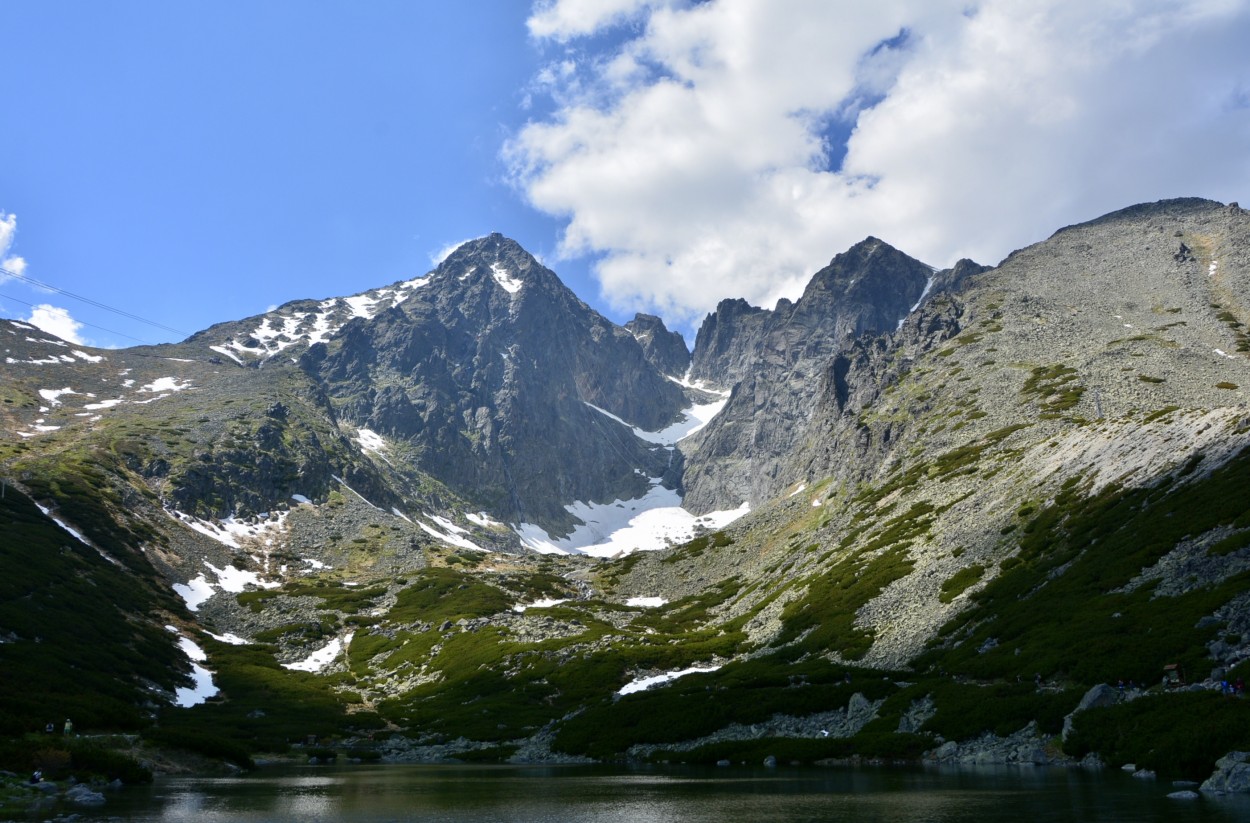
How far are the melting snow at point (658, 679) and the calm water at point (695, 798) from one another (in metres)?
31.5

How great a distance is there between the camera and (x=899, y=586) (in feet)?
290

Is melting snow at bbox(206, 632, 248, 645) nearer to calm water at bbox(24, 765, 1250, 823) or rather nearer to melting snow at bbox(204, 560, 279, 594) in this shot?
melting snow at bbox(204, 560, 279, 594)

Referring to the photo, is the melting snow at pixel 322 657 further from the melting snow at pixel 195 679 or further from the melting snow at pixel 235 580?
the melting snow at pixel 235 580

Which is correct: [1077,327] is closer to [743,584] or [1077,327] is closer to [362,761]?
[743,584]

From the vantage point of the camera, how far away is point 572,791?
45.4m

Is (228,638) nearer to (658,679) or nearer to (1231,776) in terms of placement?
(658,679)

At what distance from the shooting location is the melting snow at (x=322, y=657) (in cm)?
12506

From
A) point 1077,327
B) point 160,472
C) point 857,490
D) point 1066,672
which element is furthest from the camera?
point 160,472

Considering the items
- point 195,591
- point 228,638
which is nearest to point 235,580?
point 195,591

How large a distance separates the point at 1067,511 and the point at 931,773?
46821 millimetres

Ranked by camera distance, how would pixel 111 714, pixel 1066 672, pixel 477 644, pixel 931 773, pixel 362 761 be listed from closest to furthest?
pixel 931 773
pixel 1066 672
pixel 111 714
pixel 362 761
pixel 477 644

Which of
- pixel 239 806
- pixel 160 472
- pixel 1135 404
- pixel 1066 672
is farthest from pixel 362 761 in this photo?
pixel 160 472

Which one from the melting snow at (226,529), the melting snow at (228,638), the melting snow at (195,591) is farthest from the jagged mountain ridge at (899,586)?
the melting snow at (226,529)

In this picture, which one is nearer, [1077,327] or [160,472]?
[1077,327]
